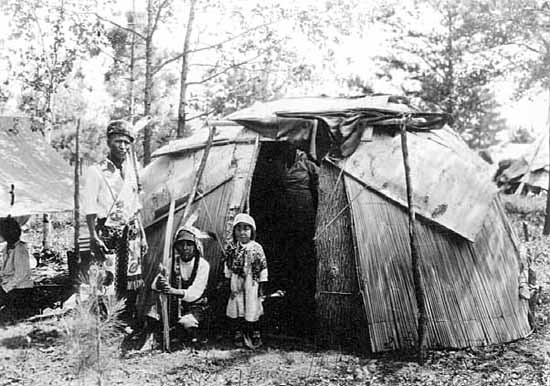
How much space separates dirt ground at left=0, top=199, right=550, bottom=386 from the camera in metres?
5.37

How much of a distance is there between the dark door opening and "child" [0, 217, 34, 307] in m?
3.05

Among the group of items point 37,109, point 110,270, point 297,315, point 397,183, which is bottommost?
point 297,315

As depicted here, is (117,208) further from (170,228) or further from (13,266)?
(13,266)

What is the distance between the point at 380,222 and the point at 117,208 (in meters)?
2.80

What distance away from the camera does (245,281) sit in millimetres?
6324

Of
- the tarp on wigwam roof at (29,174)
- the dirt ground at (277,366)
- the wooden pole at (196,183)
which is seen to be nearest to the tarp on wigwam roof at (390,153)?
the wooden pole at (196,183)

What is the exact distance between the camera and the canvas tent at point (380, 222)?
20.2 ft

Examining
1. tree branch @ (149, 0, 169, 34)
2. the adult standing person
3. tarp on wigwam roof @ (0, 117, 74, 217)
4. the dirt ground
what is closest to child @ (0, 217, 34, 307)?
tarp on wigwam roof @ (0, 117, 74, 217)

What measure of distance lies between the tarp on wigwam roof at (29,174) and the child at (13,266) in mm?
378

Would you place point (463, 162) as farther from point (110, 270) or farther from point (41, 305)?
point (41, 305)

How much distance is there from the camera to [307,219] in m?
8.04

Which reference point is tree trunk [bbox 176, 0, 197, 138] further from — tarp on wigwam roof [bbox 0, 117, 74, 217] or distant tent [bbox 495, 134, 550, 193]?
distant tent [bbox 495, 134, 550, 193]

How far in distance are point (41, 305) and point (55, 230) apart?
9591 millimetres

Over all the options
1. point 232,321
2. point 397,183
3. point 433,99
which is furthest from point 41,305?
point 433,99
